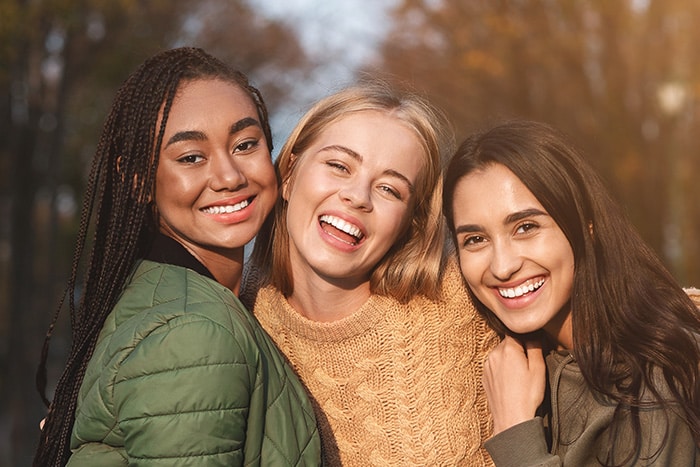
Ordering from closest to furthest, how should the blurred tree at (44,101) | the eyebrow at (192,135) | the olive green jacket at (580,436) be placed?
1. the olive green jacket at (580,436)
2. the eyebrow at (192,135)
3. the blurred tree at (44,101)

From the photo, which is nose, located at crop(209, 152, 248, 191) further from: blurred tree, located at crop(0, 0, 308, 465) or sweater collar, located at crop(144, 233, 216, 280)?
blurred tree, located at crop(0, 0, 308, 465)

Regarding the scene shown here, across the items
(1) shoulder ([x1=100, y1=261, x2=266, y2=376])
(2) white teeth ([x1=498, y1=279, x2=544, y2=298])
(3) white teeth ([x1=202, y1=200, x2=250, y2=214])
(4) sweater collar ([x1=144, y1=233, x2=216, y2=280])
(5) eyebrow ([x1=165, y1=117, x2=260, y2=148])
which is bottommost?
(1) shoulder ([x1=100, y1=261, x2=266, y2=376])

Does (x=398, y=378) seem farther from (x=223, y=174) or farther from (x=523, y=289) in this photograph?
(x=223, y=174)

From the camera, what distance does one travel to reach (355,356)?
3.86 meters

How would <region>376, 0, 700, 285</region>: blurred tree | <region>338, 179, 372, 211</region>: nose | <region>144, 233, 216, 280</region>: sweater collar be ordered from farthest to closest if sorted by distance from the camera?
<region>376, 0, 700, 285</region>: blurred tree → <region>338, 179, 372, 211</region>: nose → <region>144, 233, 216, 280</region>: sweater collar

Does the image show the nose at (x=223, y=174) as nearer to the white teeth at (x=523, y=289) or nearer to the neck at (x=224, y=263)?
the neck at (x=224, y=263)

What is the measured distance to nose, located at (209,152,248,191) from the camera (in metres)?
3.40

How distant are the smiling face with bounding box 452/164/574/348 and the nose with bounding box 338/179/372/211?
41 cm

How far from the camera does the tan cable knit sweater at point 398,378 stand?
372 cm

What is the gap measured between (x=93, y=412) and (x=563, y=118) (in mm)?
14067

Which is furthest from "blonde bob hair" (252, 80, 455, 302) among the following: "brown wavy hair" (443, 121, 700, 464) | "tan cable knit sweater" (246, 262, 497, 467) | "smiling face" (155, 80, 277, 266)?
"smiling face" (155, 80, 277, 266)

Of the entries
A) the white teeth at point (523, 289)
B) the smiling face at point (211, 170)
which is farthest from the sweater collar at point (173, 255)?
the white teeth at point (523, 289)

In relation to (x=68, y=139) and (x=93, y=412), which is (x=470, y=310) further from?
(x=68, y=139)

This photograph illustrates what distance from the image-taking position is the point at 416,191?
3.94 metres
